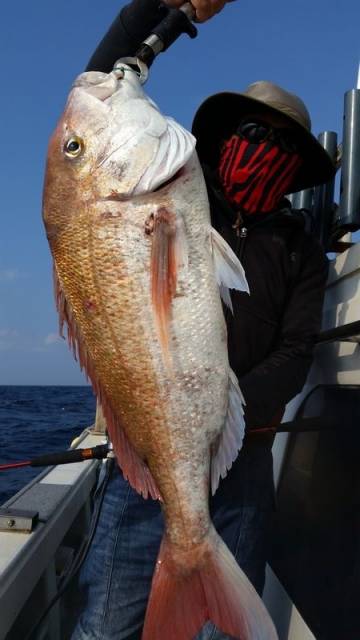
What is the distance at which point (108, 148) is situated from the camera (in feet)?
6.27

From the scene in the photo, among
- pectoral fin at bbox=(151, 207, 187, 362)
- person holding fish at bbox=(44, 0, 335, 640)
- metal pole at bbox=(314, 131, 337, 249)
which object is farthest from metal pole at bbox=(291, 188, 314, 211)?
pectoral fin at bbox=(151, 207, 187, 362)

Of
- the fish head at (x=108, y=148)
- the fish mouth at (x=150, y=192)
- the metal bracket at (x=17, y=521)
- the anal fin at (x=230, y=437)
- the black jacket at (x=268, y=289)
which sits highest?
the fish head at (x=108, y=148)

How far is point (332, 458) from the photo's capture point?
101 inches

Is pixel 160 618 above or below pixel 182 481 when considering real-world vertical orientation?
below

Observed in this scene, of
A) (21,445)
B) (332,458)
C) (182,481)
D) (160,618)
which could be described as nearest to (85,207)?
(182,481)

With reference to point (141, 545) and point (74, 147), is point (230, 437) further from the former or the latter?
point (74, 147)

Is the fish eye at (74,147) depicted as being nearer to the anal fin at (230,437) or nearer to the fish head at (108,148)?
the fish head at (108,148)

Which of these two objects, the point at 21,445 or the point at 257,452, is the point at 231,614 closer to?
the point at 257,452

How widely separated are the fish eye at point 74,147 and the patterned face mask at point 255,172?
61 centimetres

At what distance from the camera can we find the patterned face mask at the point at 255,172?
213cm

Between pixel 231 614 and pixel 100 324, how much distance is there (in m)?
1.05

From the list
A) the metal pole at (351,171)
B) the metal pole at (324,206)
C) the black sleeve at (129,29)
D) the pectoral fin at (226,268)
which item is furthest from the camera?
the metal pole at (324,206)

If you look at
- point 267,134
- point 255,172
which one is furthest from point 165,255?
point 267,134

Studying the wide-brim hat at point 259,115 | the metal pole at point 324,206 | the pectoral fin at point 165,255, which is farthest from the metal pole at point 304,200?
the pectoral fin at point 165,255
